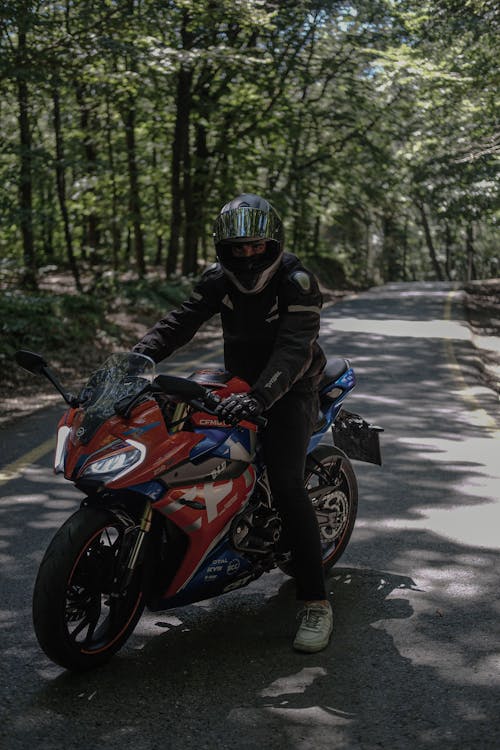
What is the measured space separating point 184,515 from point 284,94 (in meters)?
22.0

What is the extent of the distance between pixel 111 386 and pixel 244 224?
1.00 meters

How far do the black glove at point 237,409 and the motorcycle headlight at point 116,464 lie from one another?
14.2 inches

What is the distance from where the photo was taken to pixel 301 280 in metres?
4.39

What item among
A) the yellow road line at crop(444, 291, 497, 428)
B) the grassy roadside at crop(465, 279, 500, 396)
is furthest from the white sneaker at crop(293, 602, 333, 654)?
the grassy roadside at crop(465, 279, 500, 396)

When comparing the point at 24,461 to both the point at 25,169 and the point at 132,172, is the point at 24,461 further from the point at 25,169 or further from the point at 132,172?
the point at 132,172

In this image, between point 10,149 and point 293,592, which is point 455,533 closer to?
point 293,592

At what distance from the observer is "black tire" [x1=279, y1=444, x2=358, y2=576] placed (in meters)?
4.93

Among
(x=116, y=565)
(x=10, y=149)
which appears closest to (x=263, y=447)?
(x=116, y=565)

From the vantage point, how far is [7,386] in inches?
472

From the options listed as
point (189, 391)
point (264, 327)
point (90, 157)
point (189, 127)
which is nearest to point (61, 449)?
point (189, 391)

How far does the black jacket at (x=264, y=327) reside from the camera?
167 inches

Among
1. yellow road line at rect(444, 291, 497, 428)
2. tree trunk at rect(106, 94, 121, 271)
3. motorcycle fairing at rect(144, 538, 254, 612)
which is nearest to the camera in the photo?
motorcycle fairing at rect(144, 538, 254, 612)

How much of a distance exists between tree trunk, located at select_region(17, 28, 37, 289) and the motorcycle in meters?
9.98

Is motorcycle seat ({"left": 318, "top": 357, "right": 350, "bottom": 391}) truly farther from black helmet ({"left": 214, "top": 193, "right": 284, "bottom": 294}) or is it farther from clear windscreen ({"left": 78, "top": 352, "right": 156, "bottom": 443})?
clear windscreen ({"left": 78, "top": 352, "right": 156, "bottom": 443})
